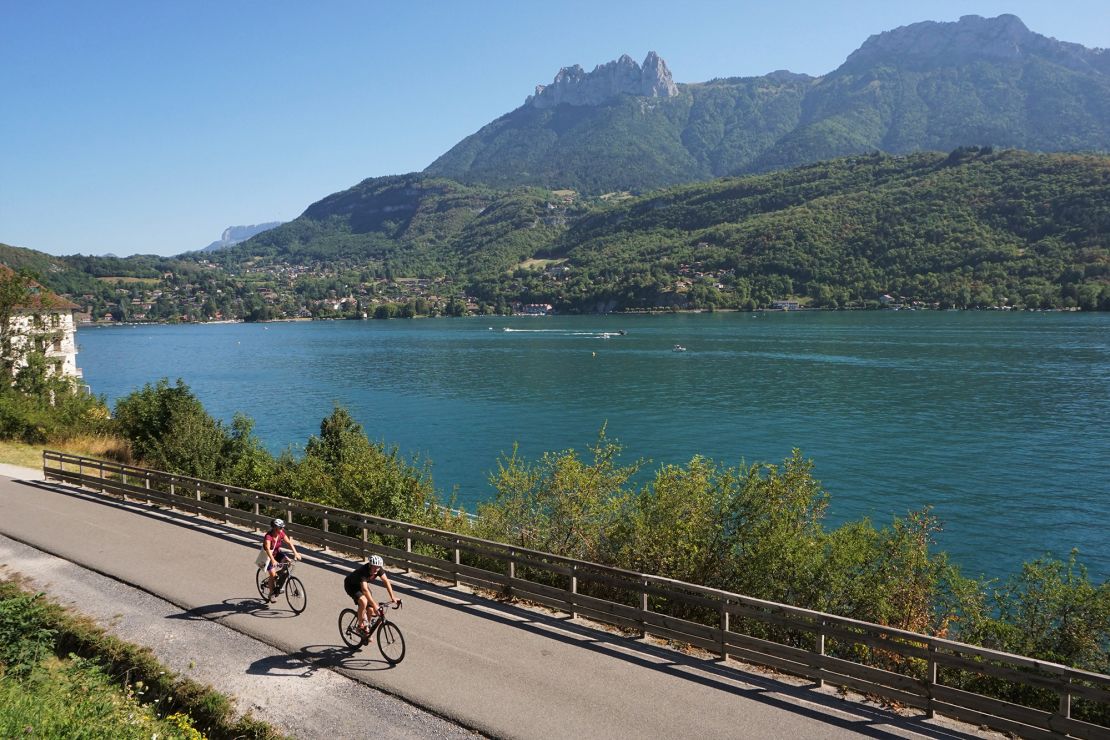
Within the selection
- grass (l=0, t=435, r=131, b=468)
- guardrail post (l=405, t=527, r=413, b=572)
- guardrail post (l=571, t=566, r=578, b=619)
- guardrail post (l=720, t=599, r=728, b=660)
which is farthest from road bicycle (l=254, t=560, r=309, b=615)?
grass (l=0, t=435, r=131, b=468)

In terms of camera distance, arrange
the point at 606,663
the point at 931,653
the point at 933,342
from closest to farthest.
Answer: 1. the point at 931,653
2. the point at 606,663
3. the point at 933,342

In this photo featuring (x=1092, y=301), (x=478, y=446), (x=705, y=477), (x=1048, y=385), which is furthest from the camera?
(x=1092, y=301)

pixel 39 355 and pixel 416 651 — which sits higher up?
pixel 39 355

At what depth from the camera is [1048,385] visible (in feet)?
254

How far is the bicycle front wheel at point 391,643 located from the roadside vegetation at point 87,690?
2.35m

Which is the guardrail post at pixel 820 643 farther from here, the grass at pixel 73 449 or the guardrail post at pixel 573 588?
the grass at pixel 73 449

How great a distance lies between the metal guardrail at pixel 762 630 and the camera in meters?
9.52

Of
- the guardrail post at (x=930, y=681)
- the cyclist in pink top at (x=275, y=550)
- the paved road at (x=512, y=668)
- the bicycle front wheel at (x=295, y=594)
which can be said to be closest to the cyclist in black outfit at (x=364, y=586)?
the paved road at (x=512, y=668)

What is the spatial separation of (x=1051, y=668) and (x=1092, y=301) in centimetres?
20230

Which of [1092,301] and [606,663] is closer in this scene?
[606,663]

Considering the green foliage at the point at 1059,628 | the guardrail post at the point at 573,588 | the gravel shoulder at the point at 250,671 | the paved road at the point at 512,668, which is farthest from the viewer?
the green foliage at the point at 1059,628

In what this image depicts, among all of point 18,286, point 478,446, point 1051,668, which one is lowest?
point 478,446

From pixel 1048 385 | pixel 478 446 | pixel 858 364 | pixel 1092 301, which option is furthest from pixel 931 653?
pixel 1092 301

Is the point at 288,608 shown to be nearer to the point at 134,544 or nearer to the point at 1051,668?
the point at 134,544
